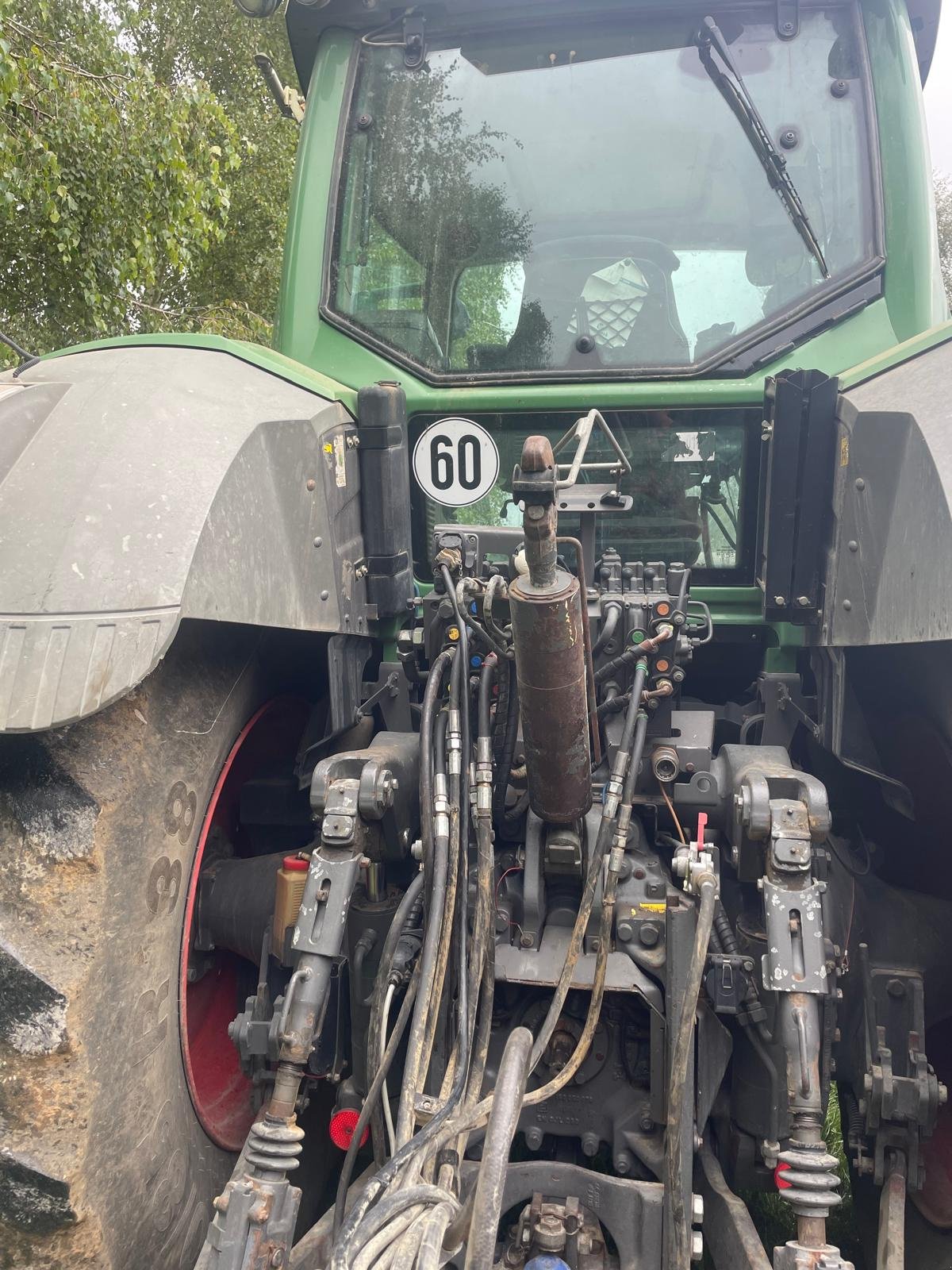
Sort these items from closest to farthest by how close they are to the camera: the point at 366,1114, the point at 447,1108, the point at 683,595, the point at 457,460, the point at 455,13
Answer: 1. the point at 447,1108
2. the point at 366,1114
3. the point at 683,595
4. the point at 457,460
5. the point at 455,13

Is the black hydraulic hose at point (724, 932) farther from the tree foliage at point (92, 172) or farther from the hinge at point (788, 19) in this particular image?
the tree foliage at point (92, 172)

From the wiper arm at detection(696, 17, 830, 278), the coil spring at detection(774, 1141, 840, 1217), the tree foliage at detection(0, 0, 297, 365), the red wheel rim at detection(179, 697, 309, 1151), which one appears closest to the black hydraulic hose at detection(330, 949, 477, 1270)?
the red wheel rim at detection(179, 697, 309, 1151)

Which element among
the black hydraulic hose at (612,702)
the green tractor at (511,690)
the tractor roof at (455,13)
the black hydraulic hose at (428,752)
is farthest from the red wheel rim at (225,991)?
the tractor roof at (455,13)

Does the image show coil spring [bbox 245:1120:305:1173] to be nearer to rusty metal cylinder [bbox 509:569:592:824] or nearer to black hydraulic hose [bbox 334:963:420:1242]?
black hydraulic hose [bbox 334:963:420:1242]

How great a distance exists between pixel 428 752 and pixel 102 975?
2.28 ft

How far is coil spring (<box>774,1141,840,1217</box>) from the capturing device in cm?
161

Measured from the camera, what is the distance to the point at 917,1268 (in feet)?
7.04

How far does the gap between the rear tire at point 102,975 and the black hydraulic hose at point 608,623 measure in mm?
753

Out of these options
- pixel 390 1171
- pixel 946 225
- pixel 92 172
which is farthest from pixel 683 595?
pixel 946 225

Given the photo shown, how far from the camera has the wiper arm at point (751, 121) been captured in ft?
8.29

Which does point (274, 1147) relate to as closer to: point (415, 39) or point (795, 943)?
point (795, 943)

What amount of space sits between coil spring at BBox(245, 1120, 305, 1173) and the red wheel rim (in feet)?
0.83

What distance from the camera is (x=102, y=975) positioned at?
1.61 metres

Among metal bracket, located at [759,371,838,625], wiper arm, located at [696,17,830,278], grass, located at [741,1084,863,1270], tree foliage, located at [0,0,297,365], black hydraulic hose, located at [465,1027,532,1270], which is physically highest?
tree foliage, located at [0,0,297,365]
